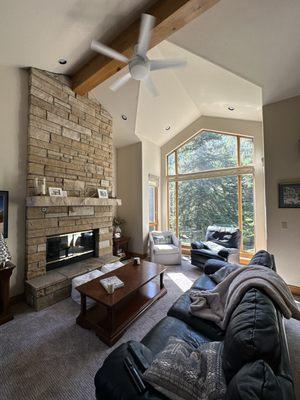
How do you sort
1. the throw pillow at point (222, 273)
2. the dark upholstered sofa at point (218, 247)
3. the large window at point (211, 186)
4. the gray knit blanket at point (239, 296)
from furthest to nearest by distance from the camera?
the large window at point (211, 186) → the dark upholstered sofa at point (218, 247) → the throw pillow at point (222, 273) → the gray knit blanket at point (239, 296)

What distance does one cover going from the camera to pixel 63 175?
3.38 m

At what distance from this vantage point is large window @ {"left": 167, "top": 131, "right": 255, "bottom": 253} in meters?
4.67

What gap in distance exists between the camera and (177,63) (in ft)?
7.48

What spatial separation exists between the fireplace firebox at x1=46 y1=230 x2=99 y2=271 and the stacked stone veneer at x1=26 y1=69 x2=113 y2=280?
134 mm

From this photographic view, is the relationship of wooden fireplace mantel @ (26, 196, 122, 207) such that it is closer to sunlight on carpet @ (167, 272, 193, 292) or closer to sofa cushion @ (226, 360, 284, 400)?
sunlight on carpet @ (167, 272, 193, 292)

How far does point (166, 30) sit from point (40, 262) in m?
3.66

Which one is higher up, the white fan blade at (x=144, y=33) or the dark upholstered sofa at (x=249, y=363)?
the white fan blade at (x=144, y=33)

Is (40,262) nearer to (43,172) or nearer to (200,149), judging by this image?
(43,172)

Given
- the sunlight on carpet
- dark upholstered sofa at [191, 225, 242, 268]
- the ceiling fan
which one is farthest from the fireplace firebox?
the ceiling fan

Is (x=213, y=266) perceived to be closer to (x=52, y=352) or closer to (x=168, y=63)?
(x=52, y=352)

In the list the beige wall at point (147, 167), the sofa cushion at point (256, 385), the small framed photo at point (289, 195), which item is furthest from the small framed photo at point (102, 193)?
the sofa cushion at point (256, 385)

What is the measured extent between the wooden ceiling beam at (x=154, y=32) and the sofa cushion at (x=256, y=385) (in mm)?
2985

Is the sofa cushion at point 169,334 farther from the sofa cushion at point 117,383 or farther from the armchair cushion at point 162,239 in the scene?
the armchair cushion at point 162,239

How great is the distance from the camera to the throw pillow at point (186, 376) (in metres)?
0.90
